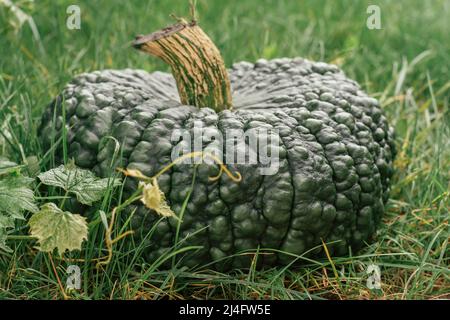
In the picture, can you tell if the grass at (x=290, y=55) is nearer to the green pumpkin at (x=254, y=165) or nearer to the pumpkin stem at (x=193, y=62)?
the green pumpkin at (x=254, y=165)

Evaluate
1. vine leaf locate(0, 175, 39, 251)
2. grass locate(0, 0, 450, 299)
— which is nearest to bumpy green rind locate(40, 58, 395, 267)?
grass locate(0, 0, 450, 299)

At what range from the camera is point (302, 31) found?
5180 millimetres

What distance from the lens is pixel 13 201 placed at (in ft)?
8.32

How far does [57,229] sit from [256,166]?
31.4 inches

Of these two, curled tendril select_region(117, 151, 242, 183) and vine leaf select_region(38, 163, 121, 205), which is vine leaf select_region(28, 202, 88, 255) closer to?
vine leaf select_region(38, 163, 121, 205)

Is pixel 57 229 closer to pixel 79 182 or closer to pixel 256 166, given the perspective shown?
pixel 79 182

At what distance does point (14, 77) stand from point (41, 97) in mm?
209

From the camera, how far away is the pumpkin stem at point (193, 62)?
2941mm

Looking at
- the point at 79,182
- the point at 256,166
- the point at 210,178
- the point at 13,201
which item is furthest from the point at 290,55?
the point at 13,201

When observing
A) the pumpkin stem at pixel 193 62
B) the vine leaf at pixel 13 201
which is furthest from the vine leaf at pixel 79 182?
the pumpkin stem at pixel 193 62

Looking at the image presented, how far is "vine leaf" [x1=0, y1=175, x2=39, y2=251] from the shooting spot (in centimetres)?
251

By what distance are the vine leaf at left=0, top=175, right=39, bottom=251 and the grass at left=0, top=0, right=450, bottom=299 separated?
0.19 m

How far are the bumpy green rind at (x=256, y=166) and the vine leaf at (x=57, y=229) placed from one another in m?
0.30

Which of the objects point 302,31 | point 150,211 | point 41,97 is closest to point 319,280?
point 150,211
